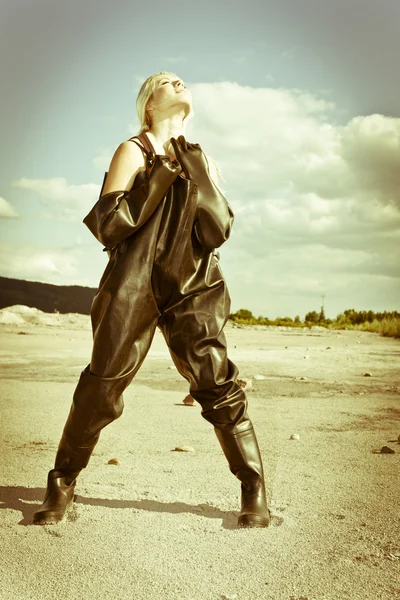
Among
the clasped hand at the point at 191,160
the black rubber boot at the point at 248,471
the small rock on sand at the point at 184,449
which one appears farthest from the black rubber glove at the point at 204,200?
the small rock on sand at the point at 184,449

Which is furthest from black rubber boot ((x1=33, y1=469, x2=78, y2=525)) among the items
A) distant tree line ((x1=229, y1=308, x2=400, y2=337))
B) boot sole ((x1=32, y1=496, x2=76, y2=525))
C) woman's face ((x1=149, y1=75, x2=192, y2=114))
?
distant tree line ((x1=229, y1=308, x2=400, y2=337))

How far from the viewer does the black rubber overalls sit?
2861mm

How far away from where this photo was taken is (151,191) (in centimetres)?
280

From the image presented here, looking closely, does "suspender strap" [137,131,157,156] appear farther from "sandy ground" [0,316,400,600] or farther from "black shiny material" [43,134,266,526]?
"sandy ground" [0,316,400,600]

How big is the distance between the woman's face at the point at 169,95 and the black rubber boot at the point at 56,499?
5.84 feet

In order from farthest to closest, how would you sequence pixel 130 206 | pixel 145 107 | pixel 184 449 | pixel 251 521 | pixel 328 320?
pixel 328 320
pixel 184 449
pixel 145 107
pixel 251 521
pixel 130 206

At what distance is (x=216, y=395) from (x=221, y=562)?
724mm

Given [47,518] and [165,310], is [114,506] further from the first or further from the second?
[165,310]

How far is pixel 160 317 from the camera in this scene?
3004 mm

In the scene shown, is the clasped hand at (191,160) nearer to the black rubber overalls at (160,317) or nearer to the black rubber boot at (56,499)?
the black rubber overalls at (160,317)

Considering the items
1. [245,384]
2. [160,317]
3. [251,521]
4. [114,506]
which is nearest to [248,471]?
[251,521]

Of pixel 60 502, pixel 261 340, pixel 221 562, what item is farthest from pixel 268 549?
pixel 261 340

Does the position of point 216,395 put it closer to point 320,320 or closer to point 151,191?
point 151,191

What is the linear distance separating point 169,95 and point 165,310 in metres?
1.01
